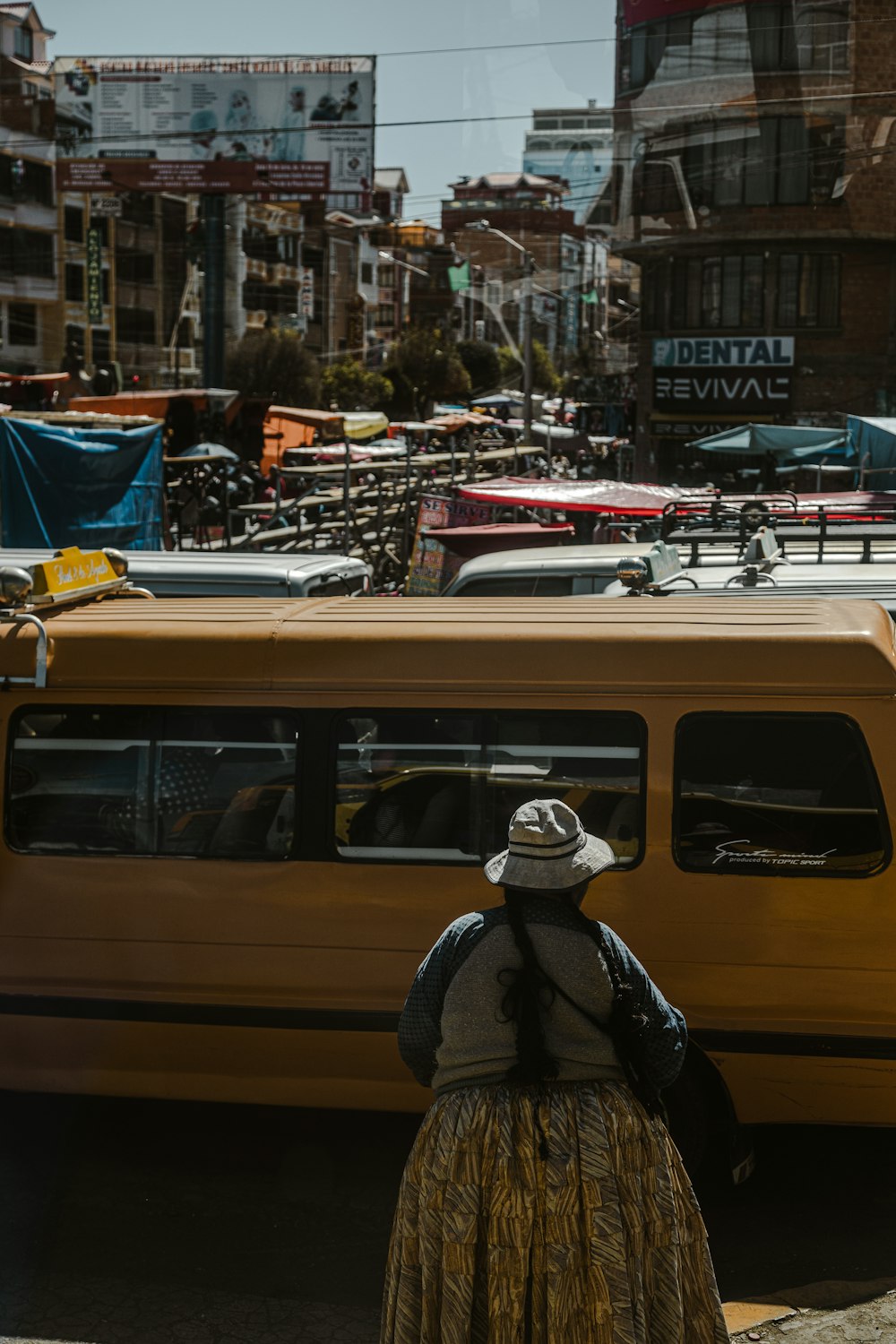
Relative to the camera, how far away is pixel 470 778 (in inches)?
178

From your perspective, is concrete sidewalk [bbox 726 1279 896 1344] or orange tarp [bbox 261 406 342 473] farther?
orange tarp [bbox 261 406 342 473]

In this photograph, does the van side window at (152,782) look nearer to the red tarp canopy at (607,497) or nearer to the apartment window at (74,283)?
the red tarp canopy at (607,497)

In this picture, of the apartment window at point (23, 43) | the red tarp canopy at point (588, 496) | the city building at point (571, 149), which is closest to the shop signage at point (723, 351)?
the red tarp canopy at point (588, 496)

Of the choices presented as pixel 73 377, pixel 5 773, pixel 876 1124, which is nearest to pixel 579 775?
pixel 876 1124

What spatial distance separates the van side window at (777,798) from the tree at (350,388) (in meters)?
53.2

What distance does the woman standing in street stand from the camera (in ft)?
9.07

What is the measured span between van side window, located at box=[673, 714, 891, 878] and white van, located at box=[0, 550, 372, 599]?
4856 mm

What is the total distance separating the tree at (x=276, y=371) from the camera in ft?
172

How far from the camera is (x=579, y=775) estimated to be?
4469 mm

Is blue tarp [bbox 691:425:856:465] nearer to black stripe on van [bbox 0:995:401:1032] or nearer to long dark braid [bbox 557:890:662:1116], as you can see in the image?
black stripe on van [bbox 0:995:401:1032]

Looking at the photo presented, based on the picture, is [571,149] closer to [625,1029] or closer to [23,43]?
[23,43]

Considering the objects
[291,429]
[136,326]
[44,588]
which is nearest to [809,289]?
[291,429]

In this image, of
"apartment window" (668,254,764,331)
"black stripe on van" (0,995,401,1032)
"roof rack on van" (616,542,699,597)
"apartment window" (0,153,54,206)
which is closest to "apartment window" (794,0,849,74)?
"apartment window" (668,254,764,331)

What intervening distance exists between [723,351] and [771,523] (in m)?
29.8
